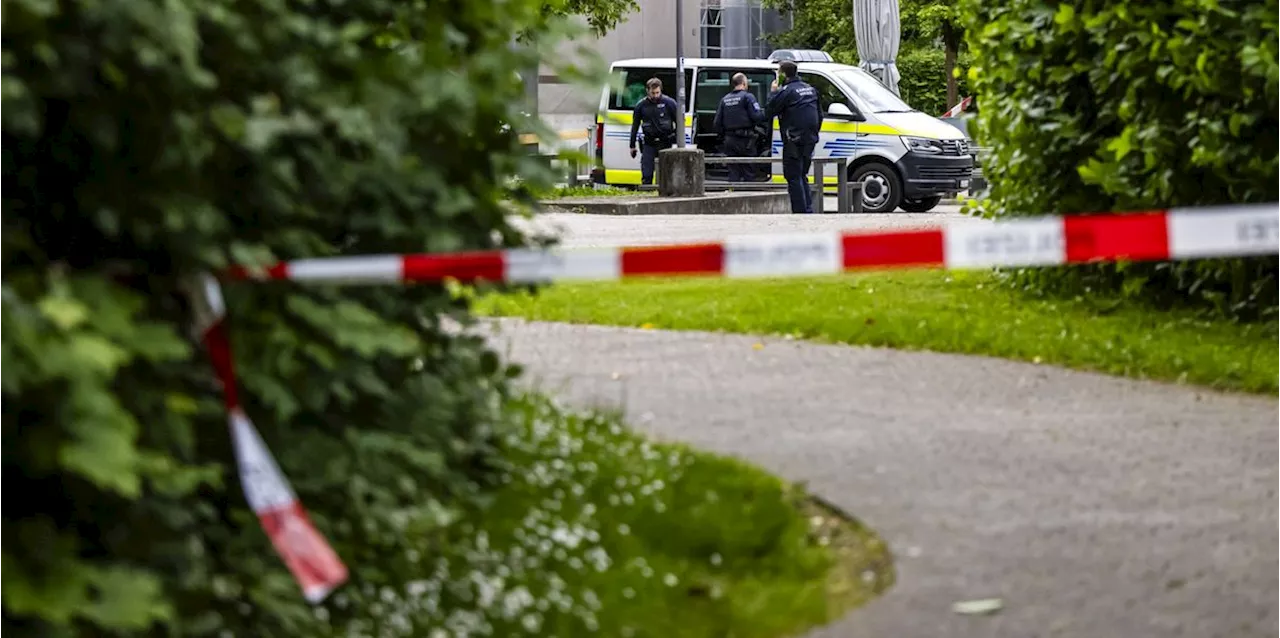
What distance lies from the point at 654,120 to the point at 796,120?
155 inches

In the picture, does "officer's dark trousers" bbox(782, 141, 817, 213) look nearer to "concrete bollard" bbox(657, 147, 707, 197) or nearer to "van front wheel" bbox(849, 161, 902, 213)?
"van front wheel" bbox(849, 161, 902, 213)

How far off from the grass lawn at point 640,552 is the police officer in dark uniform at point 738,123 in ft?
71.9

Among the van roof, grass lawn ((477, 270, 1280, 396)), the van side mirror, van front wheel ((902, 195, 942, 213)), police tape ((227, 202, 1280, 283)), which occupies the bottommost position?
van front wheel ((902, 195, 942, 213))

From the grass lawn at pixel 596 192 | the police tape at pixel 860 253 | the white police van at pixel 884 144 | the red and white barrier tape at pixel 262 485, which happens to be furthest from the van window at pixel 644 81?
the red and white barrier tape at pixel 262 485

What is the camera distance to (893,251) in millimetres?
4715

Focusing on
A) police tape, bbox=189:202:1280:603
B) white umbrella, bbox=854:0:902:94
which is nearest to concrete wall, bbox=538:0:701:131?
white umbrella, bbox=854:0:902:94

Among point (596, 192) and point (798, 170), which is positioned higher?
point (798, 170)

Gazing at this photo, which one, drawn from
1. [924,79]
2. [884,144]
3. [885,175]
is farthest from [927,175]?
[924,79]

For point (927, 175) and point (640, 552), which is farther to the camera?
point (927, 175)

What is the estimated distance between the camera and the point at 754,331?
10953 millimetres

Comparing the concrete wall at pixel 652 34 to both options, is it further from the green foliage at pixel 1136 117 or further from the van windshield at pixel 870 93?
the green foliage at pixel 1136 117

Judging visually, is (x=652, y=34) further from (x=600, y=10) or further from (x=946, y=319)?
(x=946, y=319)

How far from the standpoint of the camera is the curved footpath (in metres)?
5.47

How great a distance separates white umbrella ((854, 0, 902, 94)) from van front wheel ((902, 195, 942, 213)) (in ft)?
16.3
